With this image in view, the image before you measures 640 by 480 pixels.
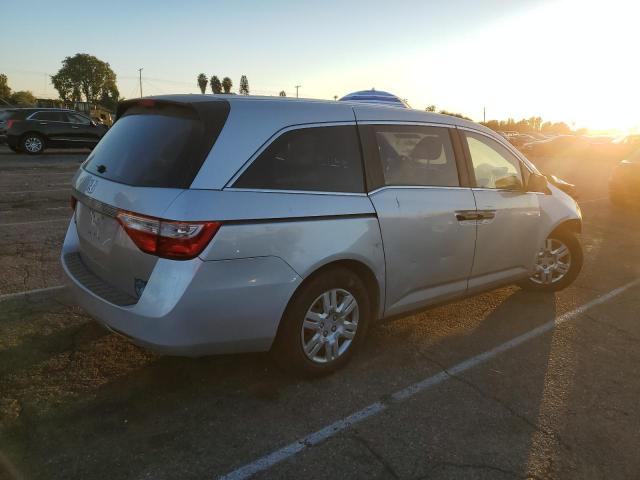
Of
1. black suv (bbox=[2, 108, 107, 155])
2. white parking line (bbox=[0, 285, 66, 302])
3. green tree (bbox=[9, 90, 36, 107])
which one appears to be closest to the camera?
white parking line (bbox=[0, 285, 66, 302])

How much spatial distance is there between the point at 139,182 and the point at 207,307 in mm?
790

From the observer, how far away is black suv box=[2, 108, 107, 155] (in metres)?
17.2

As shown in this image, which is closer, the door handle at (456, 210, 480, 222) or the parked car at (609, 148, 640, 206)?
the door handle at (456, 210, 480, 222)

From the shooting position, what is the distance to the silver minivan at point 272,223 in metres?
2.58

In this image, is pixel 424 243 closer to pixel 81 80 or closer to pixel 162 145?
pixel 162 145

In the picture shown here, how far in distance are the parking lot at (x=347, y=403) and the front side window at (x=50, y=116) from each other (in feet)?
50.1

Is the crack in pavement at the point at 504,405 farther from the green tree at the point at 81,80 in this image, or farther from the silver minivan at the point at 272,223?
the green tree at the point at 81,80

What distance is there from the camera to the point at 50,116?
1770cm

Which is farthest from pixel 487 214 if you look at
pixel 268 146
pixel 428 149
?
pixel 268 146

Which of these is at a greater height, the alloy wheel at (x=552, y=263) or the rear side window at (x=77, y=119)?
the rear side window at (x=77, y=119)

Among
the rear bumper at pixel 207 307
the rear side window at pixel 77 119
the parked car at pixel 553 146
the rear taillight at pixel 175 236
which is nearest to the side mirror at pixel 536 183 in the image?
the rear bumper at pixel 207 307

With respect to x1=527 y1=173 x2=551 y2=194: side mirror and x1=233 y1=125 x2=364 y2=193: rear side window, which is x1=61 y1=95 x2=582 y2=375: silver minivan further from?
x1=527 y1=173 x2=551 y2=194: side mirror

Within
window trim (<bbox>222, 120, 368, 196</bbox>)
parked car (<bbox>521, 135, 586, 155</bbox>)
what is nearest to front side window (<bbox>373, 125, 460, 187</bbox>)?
window trim (<bbox>222, 120, 368, 196</bbox>)

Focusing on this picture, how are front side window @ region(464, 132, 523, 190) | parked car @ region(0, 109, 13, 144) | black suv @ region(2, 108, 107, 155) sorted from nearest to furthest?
front side window @ region(464, 132, 523, 190)
black suv @ region(2, 108, 107, 155)
parked car @ region(0, 109, 13, 144)
